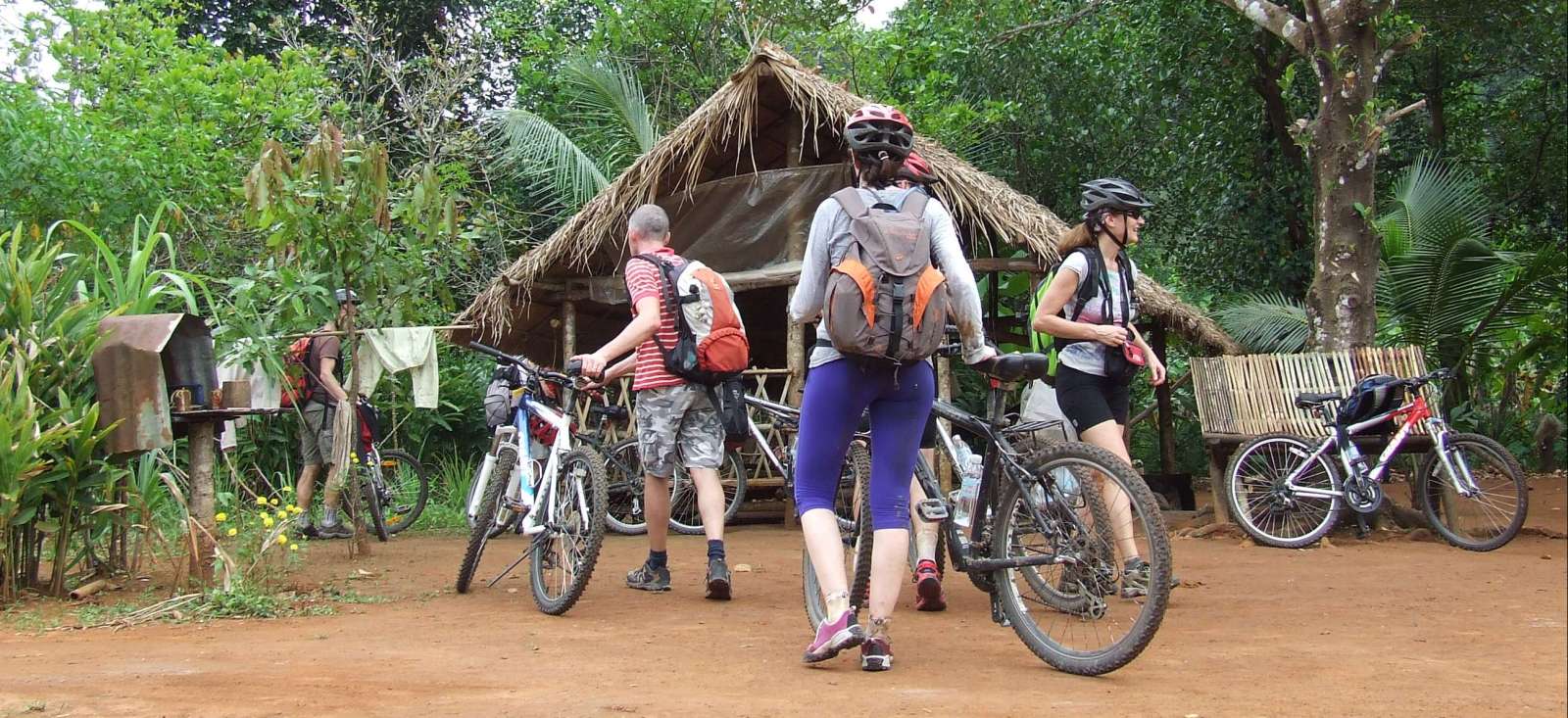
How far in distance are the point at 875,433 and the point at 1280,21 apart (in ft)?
20.9

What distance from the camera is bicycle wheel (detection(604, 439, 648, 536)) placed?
9.38 m

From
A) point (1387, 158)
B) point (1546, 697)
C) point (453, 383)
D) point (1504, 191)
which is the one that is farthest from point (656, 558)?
point (1504, 191)

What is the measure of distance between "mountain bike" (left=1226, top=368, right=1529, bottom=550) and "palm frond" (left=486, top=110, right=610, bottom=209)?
8.79 meters

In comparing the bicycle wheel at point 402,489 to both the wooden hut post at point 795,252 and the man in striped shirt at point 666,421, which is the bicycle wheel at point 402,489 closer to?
the wooden hut post at point 795,252

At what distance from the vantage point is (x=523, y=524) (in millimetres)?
5695

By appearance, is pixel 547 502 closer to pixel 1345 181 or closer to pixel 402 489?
pixel 402 489

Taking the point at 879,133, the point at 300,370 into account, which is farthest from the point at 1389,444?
the point at 300,370

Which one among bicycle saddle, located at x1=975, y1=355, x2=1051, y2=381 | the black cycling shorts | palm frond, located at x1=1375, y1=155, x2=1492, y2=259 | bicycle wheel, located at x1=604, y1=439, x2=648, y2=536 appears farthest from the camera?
palm frond, located at x1=1375, y1=155, x2=1492, y2=259

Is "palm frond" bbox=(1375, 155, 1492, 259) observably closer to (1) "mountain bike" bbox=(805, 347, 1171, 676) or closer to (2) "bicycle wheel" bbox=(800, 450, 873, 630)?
(2) "bicycle wheel" bbox=(800, 450, 873, 630)

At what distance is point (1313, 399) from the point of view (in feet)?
27.7

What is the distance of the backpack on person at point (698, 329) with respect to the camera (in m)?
5.55

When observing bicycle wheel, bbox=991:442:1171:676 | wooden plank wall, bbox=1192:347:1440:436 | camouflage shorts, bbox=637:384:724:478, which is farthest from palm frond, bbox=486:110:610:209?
bicycle wheel, bbox=991:442:1171:676

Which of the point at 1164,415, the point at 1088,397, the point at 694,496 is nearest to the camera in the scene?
the point at 1088,397

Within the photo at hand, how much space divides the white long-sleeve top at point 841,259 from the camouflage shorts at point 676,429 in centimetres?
162
